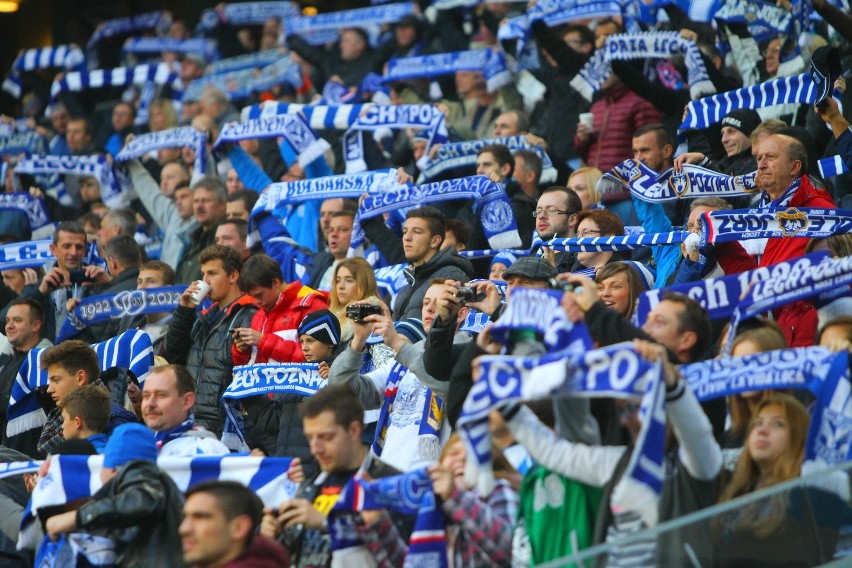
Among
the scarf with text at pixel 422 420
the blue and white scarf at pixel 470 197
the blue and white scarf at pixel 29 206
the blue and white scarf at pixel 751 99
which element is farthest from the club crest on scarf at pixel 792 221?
the blue and white scarf at pixel 29 206

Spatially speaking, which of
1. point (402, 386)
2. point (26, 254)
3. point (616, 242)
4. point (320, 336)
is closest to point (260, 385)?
point (320, 336)

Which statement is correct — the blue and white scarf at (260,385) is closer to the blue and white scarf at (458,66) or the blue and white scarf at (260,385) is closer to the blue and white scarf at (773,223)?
the blue and white scarf at (773,223)

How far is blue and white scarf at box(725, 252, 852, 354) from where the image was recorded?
6.76m

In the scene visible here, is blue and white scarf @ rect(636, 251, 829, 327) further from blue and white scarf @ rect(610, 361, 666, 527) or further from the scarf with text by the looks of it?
blue and white scarf @ rect(610, 361, 666, 527)

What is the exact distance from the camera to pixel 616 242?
862 centimetres

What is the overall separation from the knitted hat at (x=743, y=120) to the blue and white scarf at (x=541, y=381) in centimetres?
493

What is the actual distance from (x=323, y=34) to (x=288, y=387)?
10.00 m

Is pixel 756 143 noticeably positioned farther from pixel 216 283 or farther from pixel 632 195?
pixel 216 283

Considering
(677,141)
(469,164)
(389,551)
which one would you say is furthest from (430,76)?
(389,551)

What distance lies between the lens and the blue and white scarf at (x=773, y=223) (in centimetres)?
774

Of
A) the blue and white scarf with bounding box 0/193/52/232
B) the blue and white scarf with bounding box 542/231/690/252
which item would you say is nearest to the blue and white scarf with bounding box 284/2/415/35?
the blue and white scarf with bounding box 0/193/52/232

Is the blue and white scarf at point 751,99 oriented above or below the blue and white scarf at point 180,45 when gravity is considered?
below

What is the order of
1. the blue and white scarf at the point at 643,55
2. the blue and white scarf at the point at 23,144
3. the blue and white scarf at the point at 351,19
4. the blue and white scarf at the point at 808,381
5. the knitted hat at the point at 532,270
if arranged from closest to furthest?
the blue and white scarf at the point at 808,381 < the knitted hat at the point at 532,270 < the blue and white scarf at the point at 643,55 < the blue and white scarf at the point at 23,144 < the blue and white scarf at the point at 351,19

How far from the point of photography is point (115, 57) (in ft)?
70.0
